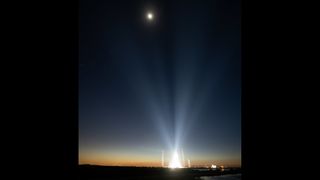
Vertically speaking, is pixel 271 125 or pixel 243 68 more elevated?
pixel 243 68

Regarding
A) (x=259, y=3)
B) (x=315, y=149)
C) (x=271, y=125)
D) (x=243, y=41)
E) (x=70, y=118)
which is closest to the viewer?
(x=315, y=149)

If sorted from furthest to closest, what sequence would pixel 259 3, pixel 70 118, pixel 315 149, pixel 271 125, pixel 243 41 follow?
1. pixel 70 118
2. pixel 243 41
3. pixel 259 3
4. pixel 271 125
5. pixel 315 149

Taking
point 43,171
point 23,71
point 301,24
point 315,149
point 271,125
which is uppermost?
point 301,24

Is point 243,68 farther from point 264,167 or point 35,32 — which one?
point 35,32

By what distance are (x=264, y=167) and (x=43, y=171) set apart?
7.15 feet

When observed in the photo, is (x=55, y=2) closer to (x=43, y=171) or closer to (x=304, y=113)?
(x=43, y=171)

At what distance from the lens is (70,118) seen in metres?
3.23

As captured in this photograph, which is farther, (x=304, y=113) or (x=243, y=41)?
(x=243, y=41)

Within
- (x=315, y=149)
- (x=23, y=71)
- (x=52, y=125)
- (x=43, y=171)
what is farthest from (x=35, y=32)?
(x=315, y=149)

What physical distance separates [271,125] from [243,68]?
0.66 m

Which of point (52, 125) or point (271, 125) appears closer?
point (271, 125)

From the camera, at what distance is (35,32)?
2.97 metres

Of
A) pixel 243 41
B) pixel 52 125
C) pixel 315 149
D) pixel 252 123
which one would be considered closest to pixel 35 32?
pixel 52 125

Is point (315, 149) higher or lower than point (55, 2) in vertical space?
lower
